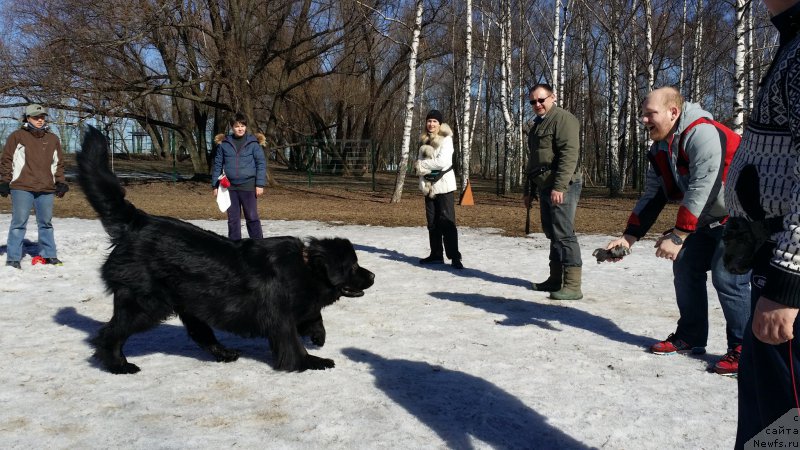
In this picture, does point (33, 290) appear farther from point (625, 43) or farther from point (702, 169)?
point (625, 43)

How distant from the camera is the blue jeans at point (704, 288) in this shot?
369 cm

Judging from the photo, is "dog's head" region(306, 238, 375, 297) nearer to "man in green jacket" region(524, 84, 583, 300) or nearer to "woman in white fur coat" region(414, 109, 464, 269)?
"man in green jacket" region(524, 84, 583, 300)

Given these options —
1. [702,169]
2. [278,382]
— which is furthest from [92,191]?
[702,169]

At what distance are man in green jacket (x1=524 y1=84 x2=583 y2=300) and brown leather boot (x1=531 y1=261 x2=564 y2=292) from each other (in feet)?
0.42

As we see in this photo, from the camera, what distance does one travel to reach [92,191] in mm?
3816

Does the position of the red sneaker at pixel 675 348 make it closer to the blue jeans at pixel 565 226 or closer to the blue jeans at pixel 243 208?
the blue jeans at pixel 565 226

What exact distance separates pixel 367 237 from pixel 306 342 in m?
5.31

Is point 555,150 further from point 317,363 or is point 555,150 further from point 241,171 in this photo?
point 241,171

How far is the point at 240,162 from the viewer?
7.18m

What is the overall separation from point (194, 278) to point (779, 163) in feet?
10.5

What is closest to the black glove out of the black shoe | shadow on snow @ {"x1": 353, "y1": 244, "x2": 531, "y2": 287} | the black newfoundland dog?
the black newfoundland dog

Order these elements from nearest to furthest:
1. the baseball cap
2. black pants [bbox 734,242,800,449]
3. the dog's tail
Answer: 1. black pants [bbox 734,242,800,449]
2. the dog's tail
3. the baseball cap

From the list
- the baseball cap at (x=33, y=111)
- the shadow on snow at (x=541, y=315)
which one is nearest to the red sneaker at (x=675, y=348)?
the shadow on snow at (x=541, y=315)

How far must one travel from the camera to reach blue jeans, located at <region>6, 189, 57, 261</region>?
6.68m
